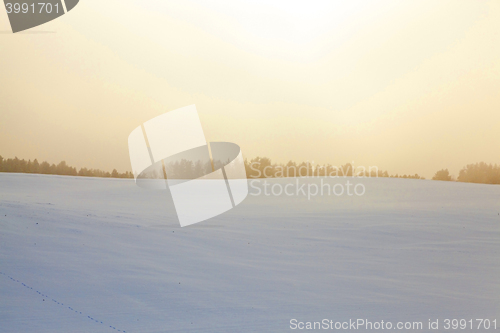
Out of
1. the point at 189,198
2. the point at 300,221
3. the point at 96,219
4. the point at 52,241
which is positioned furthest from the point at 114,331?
the point at 189,198

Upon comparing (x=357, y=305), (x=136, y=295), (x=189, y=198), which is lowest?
(x=189, y=198)

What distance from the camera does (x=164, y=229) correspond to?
3.62 m

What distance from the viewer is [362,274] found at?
2.54 m

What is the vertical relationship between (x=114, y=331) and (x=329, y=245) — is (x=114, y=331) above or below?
above

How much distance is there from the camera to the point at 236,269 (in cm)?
254

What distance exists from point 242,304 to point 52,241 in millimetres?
1720

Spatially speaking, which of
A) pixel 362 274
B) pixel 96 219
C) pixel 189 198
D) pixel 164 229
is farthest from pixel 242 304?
pixel 189 198

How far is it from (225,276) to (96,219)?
196 cm

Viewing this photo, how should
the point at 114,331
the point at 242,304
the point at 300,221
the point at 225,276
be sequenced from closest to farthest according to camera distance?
the point at 114,331, the point at 242,304, the point at 225,276, the point at 300,221

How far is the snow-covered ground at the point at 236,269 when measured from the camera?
1.84 m

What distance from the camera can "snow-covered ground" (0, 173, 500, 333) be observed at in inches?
72.6

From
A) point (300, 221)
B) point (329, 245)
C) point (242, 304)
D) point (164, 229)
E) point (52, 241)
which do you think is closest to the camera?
point (242, 304)

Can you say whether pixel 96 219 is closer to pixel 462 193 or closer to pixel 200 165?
pixel 200 165

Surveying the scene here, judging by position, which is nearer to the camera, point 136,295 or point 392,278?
point 136,295
